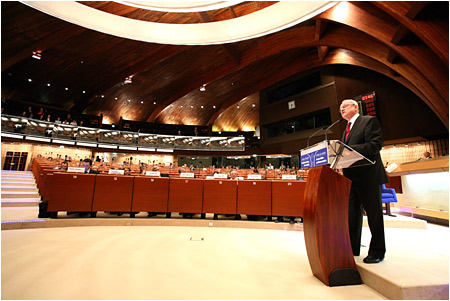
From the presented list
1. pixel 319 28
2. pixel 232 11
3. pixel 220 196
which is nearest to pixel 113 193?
pixel 220 196

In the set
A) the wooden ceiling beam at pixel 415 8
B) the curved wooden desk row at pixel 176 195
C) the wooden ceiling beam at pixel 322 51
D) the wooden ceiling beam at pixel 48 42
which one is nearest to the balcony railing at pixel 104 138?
the wooden ceiling beam at pixel 48 42

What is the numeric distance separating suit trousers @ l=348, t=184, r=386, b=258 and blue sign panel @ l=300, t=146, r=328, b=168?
1.14ft

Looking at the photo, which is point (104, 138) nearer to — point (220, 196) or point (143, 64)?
point (143, 64)

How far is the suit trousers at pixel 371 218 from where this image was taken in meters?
1.63

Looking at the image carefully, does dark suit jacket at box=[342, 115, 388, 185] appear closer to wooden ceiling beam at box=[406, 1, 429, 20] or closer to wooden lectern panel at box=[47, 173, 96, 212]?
wooden lectern panel at box=[47, 173, 96, 212]

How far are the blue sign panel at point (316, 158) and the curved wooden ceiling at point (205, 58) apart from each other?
5.46 m

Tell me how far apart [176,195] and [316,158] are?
2.73 metres

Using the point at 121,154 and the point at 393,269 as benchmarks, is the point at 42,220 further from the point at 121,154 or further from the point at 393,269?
the point at 121,154

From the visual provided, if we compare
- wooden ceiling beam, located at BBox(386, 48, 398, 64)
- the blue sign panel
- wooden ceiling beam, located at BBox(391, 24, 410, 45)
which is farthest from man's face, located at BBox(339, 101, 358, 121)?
wooden ceiling beam, located at BBox(386, 48, 398, 64)

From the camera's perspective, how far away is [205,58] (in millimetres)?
12250

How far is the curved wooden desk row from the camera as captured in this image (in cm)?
357

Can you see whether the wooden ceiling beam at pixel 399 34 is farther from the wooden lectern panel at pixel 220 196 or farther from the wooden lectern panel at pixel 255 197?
the wooden lectern panel at pixel 220 196

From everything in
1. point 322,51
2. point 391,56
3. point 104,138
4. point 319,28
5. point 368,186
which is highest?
point 322,51

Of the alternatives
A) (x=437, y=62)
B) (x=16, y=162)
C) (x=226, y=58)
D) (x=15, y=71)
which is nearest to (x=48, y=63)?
(x=15, y=71)
